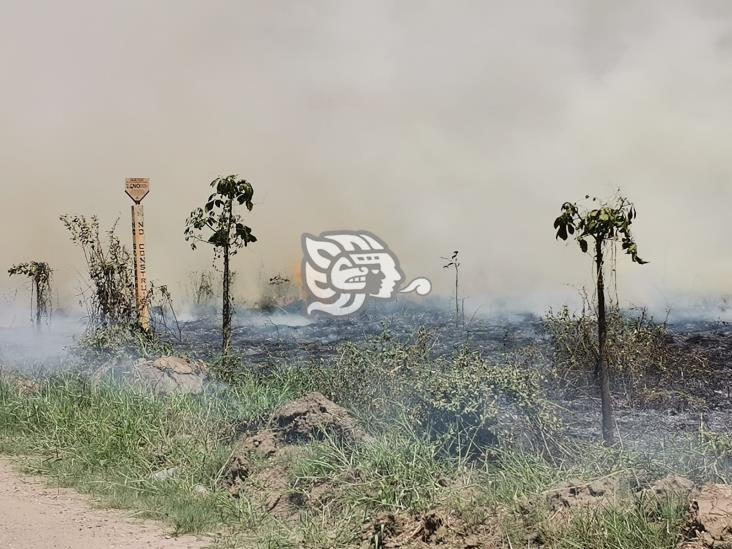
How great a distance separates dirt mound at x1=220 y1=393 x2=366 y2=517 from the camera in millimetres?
8227

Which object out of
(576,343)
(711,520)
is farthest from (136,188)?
(711,520)

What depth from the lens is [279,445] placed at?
8930mm

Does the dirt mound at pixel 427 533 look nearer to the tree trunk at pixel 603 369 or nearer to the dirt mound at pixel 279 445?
the dirt mound at pixel 279 445

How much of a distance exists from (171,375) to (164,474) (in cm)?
291

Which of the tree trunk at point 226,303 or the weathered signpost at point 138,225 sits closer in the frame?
the tree trunk at point 226,303

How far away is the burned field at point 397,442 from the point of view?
6781 mm

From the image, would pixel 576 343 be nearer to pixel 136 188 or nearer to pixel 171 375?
pixel 171 375

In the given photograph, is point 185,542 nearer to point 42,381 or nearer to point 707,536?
point 707,536

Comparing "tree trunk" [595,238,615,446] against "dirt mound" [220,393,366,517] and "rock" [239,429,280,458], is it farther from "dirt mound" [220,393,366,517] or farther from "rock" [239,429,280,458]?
"rock" [239,429,280,458]

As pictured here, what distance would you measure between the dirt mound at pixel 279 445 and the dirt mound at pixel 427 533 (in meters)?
1.31

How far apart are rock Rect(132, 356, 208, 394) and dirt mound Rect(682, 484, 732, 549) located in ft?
20.2

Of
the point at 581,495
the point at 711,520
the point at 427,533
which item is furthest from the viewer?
the point at 581,495

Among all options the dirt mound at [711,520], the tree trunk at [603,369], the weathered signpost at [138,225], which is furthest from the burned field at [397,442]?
the weathered signpost at [138,225]

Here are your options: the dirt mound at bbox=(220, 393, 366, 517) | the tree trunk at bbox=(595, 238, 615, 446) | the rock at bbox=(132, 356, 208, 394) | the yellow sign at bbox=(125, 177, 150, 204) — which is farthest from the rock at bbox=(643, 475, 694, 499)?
the yellow sign at bbox=(125, 177, 150, 204)
